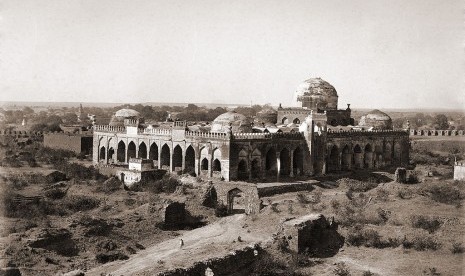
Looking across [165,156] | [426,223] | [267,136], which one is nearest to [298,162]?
[267,136]

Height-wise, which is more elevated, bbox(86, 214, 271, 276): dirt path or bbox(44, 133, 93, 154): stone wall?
bbox(44, 133, 93, 154): stone wall

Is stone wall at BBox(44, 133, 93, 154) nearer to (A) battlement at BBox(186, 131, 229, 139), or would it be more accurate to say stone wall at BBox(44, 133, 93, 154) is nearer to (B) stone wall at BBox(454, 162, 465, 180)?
(A) battlement at BBox(186, 131, 229, 139)

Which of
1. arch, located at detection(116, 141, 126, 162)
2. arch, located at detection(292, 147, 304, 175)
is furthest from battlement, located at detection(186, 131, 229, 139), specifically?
arch, located at detection(116, 141, 126, 162)

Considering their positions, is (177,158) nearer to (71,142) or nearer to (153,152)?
(153,152)

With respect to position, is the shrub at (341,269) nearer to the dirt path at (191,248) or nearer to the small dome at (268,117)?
the dirt path at (191,248)

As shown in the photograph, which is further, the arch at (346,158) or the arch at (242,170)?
the arch at (346,158)

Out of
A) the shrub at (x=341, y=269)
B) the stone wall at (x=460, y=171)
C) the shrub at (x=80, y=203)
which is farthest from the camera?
the stone wall at (x=460, y=171)

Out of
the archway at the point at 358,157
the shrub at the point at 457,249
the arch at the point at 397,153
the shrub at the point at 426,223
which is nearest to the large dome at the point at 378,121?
the arch at the point at 397,153

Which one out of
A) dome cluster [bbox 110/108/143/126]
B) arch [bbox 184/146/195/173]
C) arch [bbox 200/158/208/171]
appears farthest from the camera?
dome cluster [bbox 110/108/143/126]
